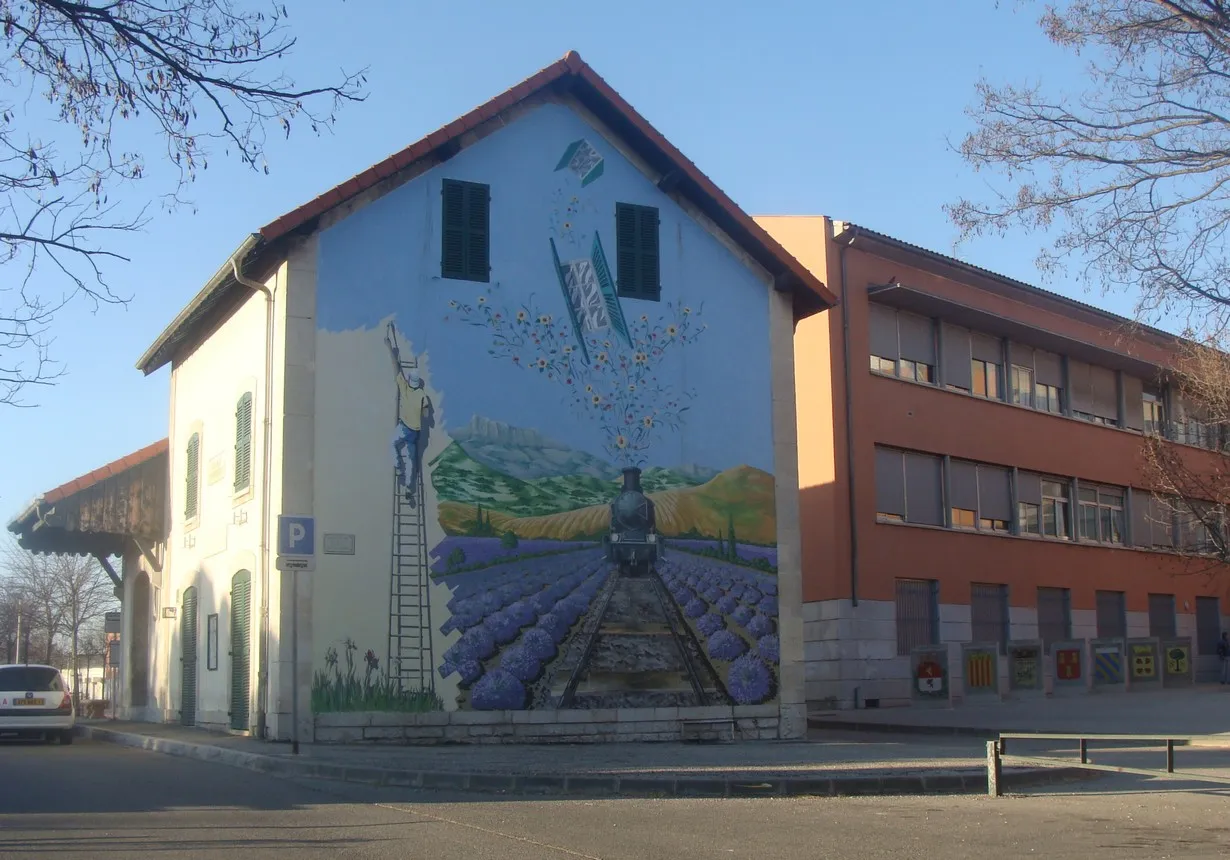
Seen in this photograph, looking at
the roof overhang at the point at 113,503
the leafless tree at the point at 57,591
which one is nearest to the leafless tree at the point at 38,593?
the leafless tree at the point at 57,591

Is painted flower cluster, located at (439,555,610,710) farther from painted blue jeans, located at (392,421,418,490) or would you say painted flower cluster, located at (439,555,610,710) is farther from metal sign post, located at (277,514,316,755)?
metal sign post, located at (277,514,316,755)

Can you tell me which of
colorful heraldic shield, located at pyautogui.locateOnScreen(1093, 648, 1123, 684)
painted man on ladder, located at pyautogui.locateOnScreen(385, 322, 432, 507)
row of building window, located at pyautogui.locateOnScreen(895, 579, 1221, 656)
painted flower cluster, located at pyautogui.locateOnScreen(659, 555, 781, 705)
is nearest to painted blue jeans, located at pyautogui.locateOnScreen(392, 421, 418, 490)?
painted man on ladder, located at pyautogui.locateOnScreen(385, 322, 432, 507)

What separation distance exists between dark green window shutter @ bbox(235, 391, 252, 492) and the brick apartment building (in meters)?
13.0

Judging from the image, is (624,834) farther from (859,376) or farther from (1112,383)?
(1112,383)

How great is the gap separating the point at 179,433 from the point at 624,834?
17.3 meters

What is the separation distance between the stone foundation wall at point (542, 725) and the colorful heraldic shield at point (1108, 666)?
14.8 m

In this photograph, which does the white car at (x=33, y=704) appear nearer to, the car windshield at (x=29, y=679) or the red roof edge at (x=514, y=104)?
the car windshield at (x=29, y=679)

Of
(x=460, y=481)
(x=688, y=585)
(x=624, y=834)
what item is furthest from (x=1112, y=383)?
(x=624, y=834)

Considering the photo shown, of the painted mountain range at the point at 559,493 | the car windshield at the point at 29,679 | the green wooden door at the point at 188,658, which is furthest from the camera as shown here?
the green wooden door at the point at 188,658

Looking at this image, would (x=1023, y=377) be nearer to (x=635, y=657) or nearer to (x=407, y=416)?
(x=635, y=657)

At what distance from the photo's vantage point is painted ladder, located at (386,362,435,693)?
17.6 meters

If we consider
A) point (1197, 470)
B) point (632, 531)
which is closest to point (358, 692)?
point (632, 531)

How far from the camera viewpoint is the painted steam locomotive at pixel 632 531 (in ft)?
62.8

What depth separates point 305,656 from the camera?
17062mm
